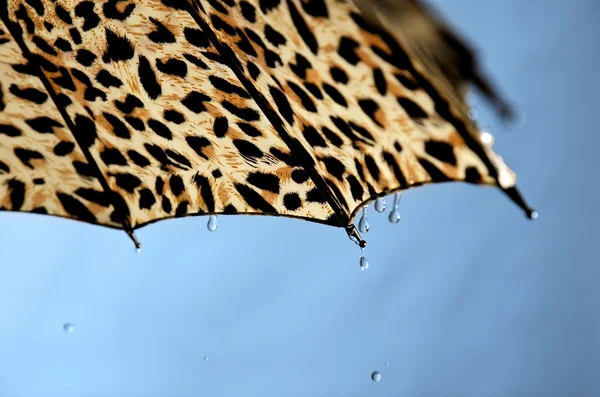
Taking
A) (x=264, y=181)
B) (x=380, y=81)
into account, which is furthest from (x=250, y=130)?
(x=380, y=81)

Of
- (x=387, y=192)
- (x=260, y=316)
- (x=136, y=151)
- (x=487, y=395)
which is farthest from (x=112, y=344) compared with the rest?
Answer: (x=487, y=395)

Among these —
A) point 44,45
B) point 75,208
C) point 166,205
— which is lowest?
point 75,208

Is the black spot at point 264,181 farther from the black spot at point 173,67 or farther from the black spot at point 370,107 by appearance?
the black spot at point 370,107

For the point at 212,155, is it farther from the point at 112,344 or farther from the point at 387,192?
the point at 112,344

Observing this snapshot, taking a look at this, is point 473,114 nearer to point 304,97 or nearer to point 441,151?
point 441,151

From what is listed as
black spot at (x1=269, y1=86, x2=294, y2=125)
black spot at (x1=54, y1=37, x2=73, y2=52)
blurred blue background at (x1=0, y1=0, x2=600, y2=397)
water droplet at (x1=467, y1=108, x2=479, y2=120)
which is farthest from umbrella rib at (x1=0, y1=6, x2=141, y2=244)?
blurred blue background at (x1=0, y1=0, x2=600, y2=397)

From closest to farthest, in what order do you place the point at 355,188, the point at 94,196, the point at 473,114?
the point at 473,114
the point at 355,188
the point at 94,196
